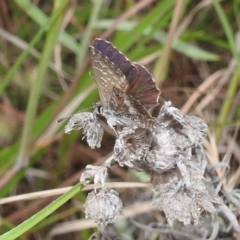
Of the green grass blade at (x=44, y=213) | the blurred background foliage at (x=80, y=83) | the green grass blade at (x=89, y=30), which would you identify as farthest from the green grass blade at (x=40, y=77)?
the green grass blade at (x=44, y=213)

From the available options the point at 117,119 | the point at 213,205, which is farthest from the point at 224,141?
the point at 117,119

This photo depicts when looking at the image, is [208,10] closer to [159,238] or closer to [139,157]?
[159,238]

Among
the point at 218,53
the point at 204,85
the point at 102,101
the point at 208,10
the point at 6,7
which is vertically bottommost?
the point at 102,101

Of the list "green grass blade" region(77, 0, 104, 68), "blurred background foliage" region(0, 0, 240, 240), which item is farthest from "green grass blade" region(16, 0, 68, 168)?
"green grass blade" region(77, 0, 104, 68)

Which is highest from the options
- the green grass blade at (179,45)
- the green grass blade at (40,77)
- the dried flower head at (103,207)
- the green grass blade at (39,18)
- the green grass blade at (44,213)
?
the green grass blade at (39,18)

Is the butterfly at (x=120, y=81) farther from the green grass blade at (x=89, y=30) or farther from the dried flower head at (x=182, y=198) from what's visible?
the green grass blade at (x=89, y=30)

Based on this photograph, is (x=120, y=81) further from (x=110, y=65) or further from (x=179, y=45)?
(x=179, y=45)

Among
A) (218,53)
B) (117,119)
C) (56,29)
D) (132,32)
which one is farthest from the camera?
(218,53)
